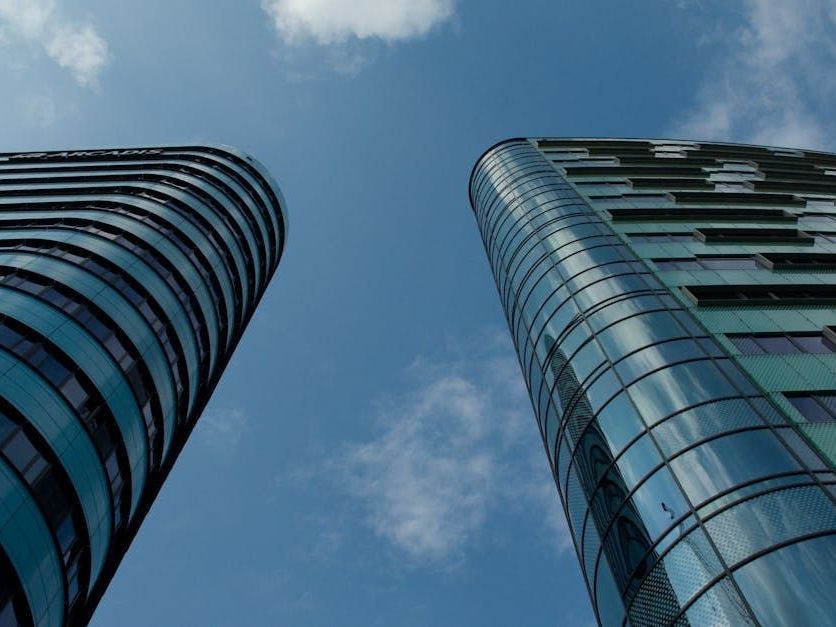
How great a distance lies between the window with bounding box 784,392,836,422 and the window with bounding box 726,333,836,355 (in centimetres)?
200

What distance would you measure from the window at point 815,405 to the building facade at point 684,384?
0.05 m

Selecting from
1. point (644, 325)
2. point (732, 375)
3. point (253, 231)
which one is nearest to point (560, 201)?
point (644, 325)

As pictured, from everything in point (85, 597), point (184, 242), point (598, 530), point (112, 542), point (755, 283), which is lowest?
point (598, 530)

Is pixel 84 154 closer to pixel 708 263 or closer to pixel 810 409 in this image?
pixel 708 263

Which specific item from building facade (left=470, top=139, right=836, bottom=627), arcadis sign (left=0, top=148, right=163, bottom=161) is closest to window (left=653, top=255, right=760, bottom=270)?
building facade (left=470, top=139, right=836, bottom=627)

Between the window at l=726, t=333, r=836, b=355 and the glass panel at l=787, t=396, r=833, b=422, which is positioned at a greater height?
the window at l=726, t=333, r=836, b=355

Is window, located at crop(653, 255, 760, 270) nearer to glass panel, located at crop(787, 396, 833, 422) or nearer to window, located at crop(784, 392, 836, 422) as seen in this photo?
window, located at crop(784, 392, 836, 422)

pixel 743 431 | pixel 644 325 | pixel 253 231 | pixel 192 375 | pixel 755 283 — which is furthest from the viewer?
pixel 253 231

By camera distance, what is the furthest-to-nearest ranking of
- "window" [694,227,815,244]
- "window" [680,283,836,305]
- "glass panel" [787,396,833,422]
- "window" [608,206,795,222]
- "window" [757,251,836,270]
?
"window" [608,206,795,222]
"window" [694,227,815,244]
"window" [757,251,836,270]
"window" [680,283,836,305]
"glass panel" [787,396,833,422]

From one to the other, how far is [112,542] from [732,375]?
2612cm

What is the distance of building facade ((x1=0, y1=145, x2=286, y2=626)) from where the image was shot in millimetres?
20844

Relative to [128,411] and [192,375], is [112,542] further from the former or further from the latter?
[192,375]

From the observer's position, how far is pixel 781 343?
18.2 m

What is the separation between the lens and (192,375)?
111 ft
